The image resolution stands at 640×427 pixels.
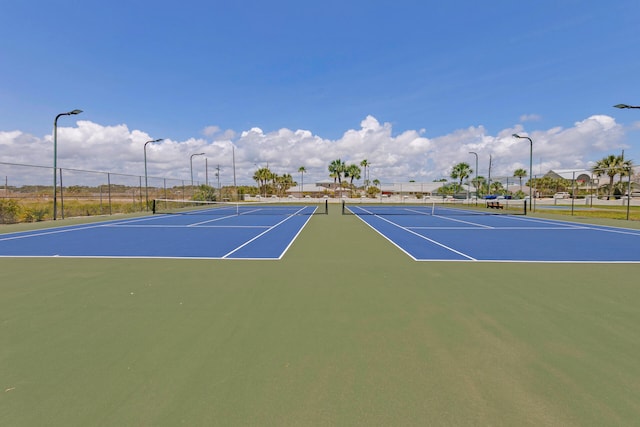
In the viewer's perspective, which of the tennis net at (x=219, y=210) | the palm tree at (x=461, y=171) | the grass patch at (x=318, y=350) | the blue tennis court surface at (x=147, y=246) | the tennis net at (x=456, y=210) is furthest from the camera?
A: the palm tree at (x=461, y=171)

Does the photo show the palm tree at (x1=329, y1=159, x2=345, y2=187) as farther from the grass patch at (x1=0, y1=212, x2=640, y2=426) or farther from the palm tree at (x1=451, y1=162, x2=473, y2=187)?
the grass patch at (x1=0, y1=212, x2=640, y2=426)

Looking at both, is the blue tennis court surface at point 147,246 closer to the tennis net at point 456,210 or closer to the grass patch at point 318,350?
the grass patch at point 318,350

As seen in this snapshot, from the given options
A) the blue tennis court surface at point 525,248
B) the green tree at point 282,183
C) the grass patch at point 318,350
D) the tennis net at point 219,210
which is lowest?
the grass patch at point 318,350

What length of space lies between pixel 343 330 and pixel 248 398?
Result: 170 cm

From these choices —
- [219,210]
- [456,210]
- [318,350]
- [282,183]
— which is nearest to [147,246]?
[318,350]

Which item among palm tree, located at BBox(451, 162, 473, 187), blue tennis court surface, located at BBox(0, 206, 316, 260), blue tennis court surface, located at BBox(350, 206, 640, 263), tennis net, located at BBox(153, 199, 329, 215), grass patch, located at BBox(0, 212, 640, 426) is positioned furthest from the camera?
palm tree, located at BBox(451, 162, 473, 187)

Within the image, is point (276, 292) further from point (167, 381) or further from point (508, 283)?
point (508, 283)

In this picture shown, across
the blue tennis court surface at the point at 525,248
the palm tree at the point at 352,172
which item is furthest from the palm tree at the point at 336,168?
the blue tennis court surface at the point at 525,248

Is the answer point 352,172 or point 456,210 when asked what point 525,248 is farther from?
point 352,172

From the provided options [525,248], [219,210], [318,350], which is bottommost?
[318,350]

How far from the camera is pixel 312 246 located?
11.1m

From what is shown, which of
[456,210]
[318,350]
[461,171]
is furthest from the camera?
[461,171]

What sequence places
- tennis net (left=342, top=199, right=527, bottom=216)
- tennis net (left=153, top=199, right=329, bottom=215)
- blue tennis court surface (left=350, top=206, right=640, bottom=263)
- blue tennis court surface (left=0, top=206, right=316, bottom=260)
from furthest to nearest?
tennis net (left=342, top=199, right=527, bottom=216), tennis net (left=153, top=199, right=329, bottom=215), blue tennis court surface (left=0, top=206, right=316, bottom=260), blue tennis court surface (left=350, top=206, right=640, bottom=263)

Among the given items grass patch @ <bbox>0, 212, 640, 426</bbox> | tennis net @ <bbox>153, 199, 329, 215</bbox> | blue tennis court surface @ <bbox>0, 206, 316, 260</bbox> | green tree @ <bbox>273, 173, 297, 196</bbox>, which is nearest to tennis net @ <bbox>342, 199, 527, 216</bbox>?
tennis net @ <bbox>153, 199, 329, 215</bbox>
